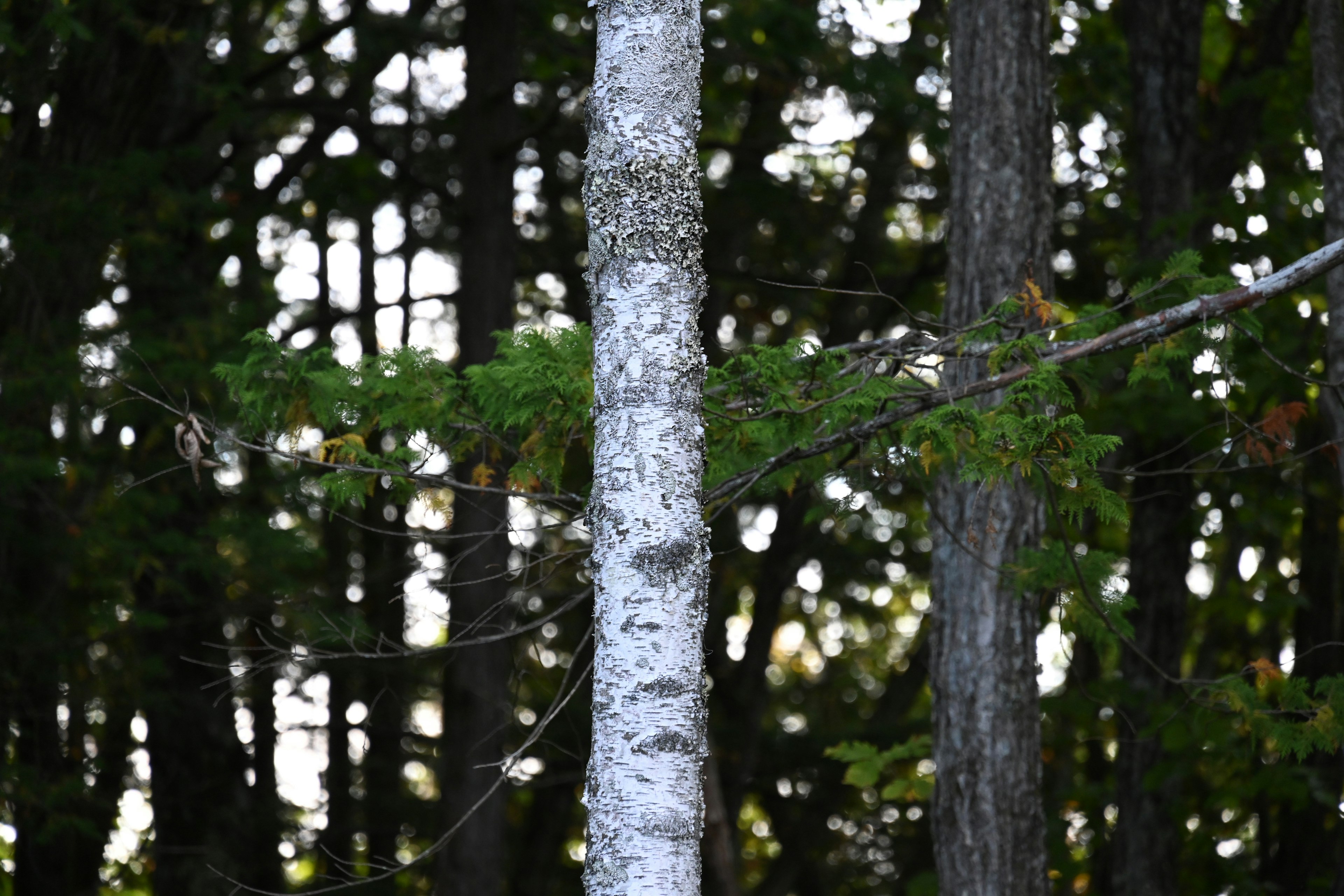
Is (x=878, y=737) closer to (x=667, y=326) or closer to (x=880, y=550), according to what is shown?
(x=880, y=550)

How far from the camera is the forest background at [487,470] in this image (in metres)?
7.39

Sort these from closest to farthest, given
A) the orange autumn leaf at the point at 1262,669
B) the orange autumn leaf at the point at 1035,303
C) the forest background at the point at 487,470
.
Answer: the orange autumn leaf at the point at 1035,303 → the orange autumn leaf at the point at 1262,669 → the forest background at the point at 487,470

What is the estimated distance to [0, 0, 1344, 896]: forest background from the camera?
739cm

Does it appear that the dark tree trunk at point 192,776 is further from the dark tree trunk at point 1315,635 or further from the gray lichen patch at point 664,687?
the dark tree trunk at point 1315,635

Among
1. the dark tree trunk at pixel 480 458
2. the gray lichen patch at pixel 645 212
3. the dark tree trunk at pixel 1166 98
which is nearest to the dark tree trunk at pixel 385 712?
the dark tree trunk at pixel 480 458

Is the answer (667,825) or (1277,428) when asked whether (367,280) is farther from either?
(667,825)

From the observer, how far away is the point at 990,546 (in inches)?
206

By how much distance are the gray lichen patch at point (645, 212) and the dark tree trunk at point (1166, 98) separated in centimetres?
601

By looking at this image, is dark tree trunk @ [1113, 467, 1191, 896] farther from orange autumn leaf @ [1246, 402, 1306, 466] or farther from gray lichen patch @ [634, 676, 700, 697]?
gray lichen patch @ [634, 676, 700, 697]

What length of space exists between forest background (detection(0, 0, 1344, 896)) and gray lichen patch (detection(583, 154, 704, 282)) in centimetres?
86

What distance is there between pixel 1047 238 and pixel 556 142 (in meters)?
6.18

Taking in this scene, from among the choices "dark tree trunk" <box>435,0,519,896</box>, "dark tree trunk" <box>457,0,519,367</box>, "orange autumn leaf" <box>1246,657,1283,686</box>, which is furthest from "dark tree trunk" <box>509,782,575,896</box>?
"orange autumn leaf" <box>1246,657,1283,686</box>

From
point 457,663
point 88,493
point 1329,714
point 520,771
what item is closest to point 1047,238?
point 1329,714

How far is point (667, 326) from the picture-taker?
9.76 ft
